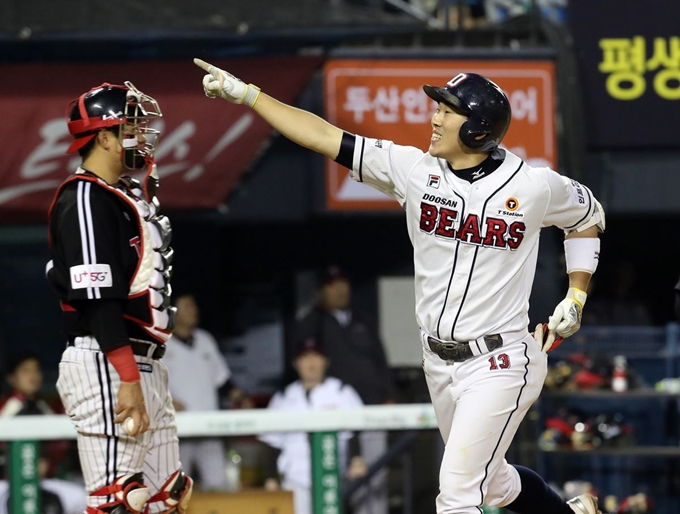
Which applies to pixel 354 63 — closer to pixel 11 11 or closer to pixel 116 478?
pixel 11 11

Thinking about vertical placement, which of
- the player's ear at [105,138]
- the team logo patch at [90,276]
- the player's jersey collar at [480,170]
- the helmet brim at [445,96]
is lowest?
the team logo patch at [90,276]

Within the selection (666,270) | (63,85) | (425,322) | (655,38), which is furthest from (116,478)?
(666,270)

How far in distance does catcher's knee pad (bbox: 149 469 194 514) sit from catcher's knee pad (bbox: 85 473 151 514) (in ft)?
0.50

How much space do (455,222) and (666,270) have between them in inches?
270

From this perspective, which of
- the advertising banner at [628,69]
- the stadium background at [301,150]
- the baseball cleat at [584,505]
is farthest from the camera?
the advertising banner at [628,69]

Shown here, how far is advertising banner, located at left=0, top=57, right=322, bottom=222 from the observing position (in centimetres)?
811

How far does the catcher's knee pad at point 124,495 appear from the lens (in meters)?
4.52

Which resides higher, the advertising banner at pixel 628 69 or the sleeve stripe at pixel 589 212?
the advertising banner at pixel 628 69

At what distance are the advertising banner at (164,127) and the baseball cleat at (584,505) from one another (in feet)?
12.7

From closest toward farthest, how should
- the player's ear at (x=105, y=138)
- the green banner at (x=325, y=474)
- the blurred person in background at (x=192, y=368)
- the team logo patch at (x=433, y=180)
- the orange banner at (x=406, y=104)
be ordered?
the team logo patch at (x=433, y=180)
the player's ear at (x=105, y=138)
the green banner at (x=325, y=474)
the blurred person in background at (x=192, y=368)
the orange banner at (x=406, y=104)

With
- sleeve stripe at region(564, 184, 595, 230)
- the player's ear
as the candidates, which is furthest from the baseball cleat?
the player's ear

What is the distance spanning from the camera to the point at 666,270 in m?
10.9

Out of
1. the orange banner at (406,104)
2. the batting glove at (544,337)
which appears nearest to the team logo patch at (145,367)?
the batting glove at (544,337)

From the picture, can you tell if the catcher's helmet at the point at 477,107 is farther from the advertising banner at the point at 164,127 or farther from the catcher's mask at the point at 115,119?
the advertising banner at the point at 164,127
